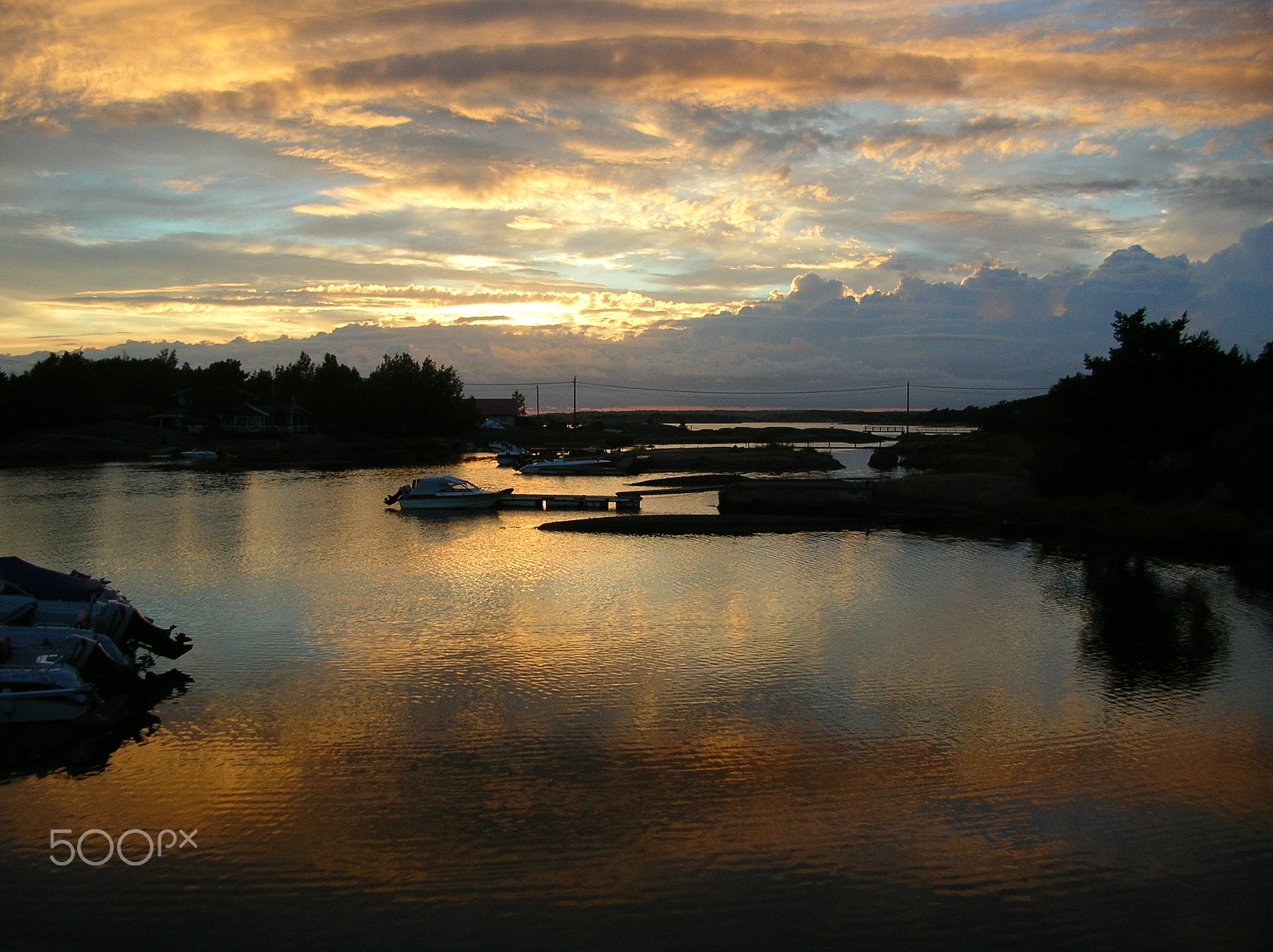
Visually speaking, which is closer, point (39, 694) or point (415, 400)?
point (39, 694)

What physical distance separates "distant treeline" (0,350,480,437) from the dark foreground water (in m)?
89.4

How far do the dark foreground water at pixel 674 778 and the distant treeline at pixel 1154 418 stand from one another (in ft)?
45.9

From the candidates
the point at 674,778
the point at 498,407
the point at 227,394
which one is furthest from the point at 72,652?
the point at 498,407

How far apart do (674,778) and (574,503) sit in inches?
1385

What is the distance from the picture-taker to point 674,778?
1236 cm

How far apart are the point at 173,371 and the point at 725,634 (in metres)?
133

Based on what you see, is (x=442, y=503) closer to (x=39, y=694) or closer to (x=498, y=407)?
(x=39, y=694)

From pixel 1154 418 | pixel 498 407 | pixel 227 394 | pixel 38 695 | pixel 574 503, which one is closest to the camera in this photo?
pixel 38 695

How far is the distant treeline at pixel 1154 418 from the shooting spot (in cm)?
3769

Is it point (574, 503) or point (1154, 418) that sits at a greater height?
point (1154, 418)

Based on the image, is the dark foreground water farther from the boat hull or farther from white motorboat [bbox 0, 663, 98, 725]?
the boat hull

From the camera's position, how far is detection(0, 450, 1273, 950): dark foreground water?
30.2ft

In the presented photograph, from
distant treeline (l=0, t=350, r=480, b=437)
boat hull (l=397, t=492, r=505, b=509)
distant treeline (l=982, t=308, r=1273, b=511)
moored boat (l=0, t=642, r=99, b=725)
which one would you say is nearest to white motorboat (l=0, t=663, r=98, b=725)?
moored boat (l=0, t=642, r=99, b=725)

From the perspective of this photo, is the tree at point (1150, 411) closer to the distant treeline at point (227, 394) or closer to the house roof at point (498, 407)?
the distant treeline at point (227, 394)
